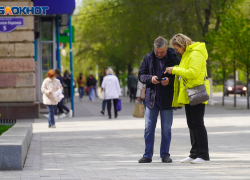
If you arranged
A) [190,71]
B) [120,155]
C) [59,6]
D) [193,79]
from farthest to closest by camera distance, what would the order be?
[59,6] → [120,155] → [193,79] → [190,71]

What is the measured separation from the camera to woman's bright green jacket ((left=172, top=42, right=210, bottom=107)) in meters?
6.75

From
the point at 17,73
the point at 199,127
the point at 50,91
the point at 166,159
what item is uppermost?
the point at 17,73

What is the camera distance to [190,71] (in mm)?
6742

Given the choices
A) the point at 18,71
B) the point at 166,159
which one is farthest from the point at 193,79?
the point at 18,71

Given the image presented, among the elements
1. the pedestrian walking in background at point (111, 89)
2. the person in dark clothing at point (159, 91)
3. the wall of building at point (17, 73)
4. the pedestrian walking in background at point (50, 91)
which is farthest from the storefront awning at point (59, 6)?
the person in dark clothing at point (159, 91)

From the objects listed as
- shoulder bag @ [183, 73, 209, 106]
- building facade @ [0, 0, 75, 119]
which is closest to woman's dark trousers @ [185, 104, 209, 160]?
shoulder bag @ [183, 73, 209, 106]

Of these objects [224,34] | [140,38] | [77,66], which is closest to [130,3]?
[140,38]

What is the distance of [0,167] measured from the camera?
6.65 metres

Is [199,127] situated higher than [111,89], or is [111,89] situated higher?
[111,89]

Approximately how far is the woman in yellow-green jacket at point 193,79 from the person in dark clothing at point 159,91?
0.42 feet

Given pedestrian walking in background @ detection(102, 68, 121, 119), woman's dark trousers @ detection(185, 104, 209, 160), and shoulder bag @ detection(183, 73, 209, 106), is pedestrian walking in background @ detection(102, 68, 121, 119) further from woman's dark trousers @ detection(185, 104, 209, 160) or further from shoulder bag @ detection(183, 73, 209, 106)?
shoulder bag @ detection(183, 73, 209, 106)

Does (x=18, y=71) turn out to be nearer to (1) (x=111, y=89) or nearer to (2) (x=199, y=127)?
(1) (x=111, y=89)

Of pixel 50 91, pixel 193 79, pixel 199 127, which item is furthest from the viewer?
pixel 50 91

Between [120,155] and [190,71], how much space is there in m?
2.11
